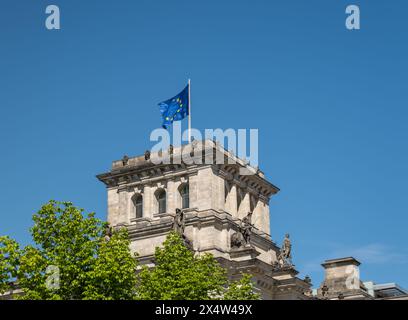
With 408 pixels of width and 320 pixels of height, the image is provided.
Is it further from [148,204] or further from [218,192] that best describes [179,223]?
[148,204]

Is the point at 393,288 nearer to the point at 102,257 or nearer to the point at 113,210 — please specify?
the point at 113,210

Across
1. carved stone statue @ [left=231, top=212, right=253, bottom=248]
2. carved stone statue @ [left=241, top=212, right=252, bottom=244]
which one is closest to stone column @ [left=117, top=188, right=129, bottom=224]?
carved stone statue @ [left=231, top=212, right=253, bottom=248]

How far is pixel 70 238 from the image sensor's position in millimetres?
59312

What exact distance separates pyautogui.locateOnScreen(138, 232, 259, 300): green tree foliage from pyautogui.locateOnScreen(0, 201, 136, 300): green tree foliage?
1.68 meters

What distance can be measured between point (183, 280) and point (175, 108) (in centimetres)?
3615

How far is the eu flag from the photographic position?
89.9m

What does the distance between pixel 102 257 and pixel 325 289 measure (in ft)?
161

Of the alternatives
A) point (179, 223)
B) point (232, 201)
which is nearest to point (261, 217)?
point (232, 201)

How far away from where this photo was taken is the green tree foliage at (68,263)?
185 ft

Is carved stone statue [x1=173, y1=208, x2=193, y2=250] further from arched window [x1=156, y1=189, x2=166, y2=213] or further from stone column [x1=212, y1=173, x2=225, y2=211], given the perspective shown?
arched window [x1=156, y1=189, x2=166, y2=213]

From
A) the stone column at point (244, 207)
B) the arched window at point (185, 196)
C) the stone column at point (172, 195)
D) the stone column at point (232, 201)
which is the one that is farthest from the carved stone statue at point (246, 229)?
the stone column at point (172, 195)

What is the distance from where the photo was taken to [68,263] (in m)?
57.6
